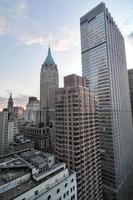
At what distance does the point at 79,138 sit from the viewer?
71.2 metres

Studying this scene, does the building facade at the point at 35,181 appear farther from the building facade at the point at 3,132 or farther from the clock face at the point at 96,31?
the clock face at the point at 96,31

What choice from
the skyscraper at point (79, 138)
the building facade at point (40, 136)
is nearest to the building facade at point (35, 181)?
the skyscraper at point (79, 138)

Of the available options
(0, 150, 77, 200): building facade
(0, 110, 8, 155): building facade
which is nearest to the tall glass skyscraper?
(0, 150, 77, 200): building facade

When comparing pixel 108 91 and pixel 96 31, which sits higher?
pixel 96 31

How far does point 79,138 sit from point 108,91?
54870mm

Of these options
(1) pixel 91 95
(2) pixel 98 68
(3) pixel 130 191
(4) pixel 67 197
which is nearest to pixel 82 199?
(4) pixel 67 197

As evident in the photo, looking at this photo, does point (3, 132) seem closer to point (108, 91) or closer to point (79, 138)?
point (79, 138)

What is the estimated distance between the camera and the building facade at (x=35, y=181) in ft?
121

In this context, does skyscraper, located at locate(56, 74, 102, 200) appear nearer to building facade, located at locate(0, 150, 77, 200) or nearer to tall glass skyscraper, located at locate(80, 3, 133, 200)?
building facade, located at locate(0, 150, 77, 200)

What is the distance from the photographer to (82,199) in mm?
65312

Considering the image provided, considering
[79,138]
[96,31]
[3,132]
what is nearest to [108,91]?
[96,31]

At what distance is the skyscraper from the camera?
6850cm

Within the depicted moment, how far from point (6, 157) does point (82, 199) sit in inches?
1490

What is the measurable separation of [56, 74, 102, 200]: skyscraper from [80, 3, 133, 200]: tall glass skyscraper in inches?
1048
